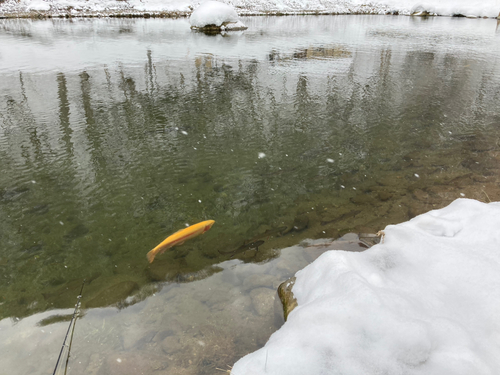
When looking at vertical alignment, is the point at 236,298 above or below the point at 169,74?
below

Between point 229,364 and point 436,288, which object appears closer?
point 436,288

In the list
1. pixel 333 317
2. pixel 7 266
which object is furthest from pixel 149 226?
pixel 333 317

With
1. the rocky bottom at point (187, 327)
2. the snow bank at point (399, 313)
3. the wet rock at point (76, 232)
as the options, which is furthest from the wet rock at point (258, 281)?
the wet rock at point (76, 232)

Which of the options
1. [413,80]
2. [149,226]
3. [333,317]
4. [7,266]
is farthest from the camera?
[413,80]

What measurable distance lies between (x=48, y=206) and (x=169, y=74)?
8.26m

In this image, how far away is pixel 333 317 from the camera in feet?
6.96

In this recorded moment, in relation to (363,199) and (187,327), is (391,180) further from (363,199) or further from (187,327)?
(187,327)

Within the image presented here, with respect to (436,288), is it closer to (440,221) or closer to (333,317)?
(333,317)

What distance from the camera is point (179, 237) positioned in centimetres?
366

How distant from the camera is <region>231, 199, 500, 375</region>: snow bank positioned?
1863 mm

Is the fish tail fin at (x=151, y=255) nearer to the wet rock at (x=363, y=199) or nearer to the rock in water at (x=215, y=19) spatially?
the wet rock at (x=363, y=199)

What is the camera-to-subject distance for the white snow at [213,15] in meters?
24.2

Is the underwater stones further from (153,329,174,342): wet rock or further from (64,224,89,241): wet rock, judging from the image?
(64,224,89,241): wet rock

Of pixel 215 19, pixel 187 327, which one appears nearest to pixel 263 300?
pixel 187 327
